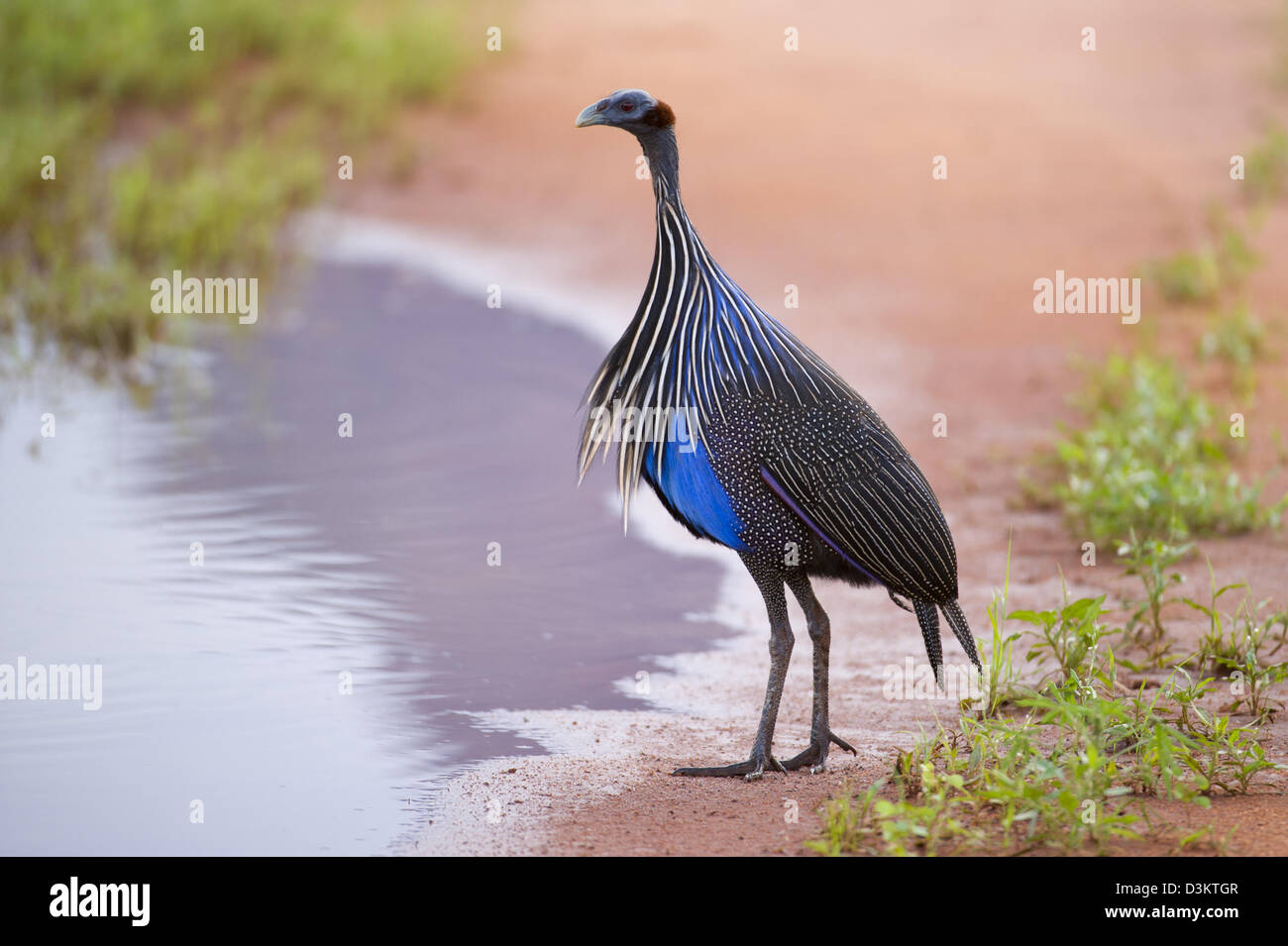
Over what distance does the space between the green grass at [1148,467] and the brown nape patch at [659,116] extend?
2424 millimetres

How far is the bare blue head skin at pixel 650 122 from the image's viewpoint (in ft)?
14.9

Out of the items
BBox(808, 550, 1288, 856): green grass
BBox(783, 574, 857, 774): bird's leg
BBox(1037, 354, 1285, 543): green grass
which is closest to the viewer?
BBox(808, 550, 1288, 856): green grass

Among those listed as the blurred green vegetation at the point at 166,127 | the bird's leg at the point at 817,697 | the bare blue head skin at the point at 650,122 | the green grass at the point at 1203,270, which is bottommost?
the bird's leg at the point at 817,697

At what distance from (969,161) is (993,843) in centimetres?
967

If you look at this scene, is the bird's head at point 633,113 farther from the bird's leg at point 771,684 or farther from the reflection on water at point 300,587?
the reflection on water at point 300,587

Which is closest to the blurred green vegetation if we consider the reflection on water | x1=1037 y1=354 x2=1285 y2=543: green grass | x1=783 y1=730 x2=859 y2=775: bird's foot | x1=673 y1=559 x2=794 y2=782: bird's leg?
the reflection on water

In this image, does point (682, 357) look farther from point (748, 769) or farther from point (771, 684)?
point (748, 769)

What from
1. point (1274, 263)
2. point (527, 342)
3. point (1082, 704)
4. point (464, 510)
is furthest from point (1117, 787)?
point (1274, 263)

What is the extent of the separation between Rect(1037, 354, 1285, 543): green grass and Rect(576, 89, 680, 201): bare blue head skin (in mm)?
2353

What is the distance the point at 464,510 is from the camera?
22.5 feet

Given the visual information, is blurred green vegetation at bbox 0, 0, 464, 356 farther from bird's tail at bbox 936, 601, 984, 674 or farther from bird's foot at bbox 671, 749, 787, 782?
A: bird's tail at bbox 936, 601, 984, 674

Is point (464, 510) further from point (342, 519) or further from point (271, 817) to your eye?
point (271, 817)

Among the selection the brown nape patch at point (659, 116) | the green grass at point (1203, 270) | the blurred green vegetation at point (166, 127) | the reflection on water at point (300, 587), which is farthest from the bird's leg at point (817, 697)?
the green grass at point (1203, 270)

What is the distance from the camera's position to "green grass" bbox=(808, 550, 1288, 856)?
3787mm
